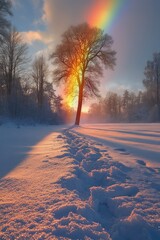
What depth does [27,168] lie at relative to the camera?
2.86 m

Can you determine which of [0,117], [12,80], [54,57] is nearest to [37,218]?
[0,117]

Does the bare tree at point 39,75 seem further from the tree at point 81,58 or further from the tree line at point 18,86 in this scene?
the tree at point 81,58

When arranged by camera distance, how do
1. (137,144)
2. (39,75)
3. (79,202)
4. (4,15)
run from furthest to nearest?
1. (39,75)
2. (4,15)
3. (137,144)
4. (79,202)

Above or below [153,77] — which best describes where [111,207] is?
below

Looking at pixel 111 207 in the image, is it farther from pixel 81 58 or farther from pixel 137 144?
pixel 81 58

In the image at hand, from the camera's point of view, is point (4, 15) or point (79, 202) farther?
point (4, 15)

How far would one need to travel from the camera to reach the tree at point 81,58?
17.1m

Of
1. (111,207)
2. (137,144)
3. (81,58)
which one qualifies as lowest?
(111,207)

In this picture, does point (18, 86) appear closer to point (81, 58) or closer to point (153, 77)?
point (81, 58)

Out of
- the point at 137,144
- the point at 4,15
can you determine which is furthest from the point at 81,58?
the point at 137,144

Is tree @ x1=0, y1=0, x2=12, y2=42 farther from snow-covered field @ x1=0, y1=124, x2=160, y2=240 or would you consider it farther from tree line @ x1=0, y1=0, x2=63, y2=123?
snow-covered field @ x1=0, y1=124, x2=160, y2=240

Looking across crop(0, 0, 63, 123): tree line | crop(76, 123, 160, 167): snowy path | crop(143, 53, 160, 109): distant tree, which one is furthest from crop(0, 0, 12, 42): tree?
crop(143, 53, 160, 109): distant tree

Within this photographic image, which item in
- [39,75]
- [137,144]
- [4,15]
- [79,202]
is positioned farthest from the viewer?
[39,75]

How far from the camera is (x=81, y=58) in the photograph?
17703mm
